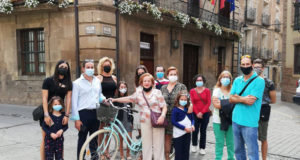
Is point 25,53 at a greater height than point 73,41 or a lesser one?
lesser

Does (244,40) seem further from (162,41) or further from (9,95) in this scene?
(9,95)

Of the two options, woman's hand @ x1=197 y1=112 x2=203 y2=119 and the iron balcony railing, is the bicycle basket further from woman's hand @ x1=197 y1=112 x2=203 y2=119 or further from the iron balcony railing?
the iron balcony railing

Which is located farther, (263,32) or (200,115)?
(263,32)

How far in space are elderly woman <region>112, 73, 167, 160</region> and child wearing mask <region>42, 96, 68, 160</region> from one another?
0.98 metres

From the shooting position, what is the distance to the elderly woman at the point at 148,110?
3.84 meters

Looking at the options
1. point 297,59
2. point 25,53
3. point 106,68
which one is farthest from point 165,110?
point 297,59

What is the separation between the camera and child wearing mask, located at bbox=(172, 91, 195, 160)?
3.80 meters

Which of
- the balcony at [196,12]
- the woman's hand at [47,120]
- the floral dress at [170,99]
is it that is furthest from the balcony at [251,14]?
the woman's hand at [47,120]

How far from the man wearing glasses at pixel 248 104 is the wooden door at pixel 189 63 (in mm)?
11520

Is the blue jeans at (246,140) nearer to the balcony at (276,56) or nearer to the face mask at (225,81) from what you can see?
the face mask at (225,81)

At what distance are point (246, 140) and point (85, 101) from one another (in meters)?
2.47

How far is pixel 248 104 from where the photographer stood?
3328mm

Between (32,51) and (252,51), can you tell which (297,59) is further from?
(32,51)

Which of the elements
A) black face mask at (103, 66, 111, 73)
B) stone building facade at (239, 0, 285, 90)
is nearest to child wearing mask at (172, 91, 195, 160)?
black face mask at (103, 66, 111, 73)
